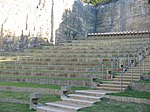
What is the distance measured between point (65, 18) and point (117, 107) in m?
16.8

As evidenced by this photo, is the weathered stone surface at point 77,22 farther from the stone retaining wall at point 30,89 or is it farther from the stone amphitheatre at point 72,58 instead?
the stone retaining wall at point 30,89

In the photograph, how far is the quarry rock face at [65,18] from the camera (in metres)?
17.8

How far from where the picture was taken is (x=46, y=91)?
30.5ft

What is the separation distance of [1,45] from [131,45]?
25.7ft

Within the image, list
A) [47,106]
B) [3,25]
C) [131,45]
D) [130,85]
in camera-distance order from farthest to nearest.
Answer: [3,25]
[131,45]
[130,85]
[47,106]

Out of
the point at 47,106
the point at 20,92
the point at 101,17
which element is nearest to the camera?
the point at 47,106

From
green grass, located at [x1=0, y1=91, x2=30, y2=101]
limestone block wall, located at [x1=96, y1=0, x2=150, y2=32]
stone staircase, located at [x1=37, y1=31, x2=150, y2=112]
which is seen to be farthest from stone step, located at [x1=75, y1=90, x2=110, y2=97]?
limestone block wall, located at [x1=96, y1=0, x2=150, y2=32]

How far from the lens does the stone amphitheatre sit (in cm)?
775

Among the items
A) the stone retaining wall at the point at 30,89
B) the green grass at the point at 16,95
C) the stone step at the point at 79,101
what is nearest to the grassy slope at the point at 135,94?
the stone step at the point at 79,101

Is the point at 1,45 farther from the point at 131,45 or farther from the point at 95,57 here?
the point at 131,45

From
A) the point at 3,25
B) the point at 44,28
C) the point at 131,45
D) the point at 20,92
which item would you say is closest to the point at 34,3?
the point at 44,28

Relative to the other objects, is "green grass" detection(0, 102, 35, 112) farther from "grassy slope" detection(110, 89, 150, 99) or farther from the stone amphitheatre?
"grassy slope" detection(110, 89, 150, 99)

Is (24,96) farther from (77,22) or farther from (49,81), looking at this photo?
(77,22)

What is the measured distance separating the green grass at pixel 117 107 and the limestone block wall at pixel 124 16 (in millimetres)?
15933
